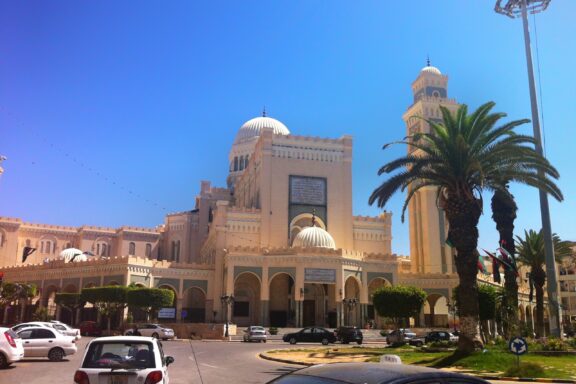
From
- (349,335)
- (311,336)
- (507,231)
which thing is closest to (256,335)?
(311,336)

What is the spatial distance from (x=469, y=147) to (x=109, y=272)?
125 feet

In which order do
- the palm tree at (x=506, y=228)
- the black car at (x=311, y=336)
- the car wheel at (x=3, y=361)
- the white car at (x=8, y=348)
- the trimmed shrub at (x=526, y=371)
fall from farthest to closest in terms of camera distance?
the black car at (x=311, y=336) → the palm tree at (x=506, y=228) → the car wheel at (x=3, y=361) → the white car at (x=8, y=348) → the trimmed shrub at (x=526, y=371)

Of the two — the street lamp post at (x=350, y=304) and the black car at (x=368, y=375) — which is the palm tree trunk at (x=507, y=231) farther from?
the black car at (x=368, y=375)

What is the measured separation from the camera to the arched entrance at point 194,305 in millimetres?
53312

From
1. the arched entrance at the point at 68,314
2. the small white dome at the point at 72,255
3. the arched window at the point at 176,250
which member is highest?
the arched window at the point at 176,250

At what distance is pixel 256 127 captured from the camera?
74062 millimetres

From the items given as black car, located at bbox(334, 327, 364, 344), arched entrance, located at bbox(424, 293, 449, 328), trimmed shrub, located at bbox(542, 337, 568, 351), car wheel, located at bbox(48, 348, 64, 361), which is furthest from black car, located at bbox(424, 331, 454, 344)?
car wheel, located at bbox(48, 348, 64, 361)

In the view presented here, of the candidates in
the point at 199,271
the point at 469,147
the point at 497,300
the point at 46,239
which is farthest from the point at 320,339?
the point at 46,239

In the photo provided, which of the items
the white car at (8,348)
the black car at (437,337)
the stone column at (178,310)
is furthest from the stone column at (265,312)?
the white car at (8,348)

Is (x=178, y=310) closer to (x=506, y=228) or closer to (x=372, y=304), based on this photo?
(x=372, y=304)

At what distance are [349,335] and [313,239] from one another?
14.6 meters

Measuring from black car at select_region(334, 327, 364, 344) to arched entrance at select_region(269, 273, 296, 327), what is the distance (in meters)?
13.7

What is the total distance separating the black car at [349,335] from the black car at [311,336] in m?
0.95

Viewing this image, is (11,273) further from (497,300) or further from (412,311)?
(497,300)
